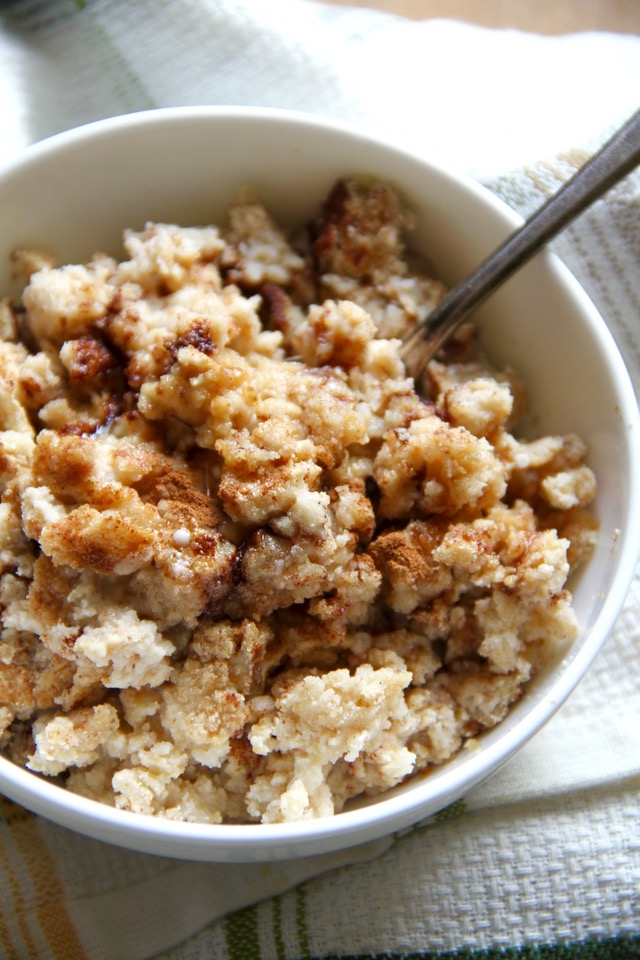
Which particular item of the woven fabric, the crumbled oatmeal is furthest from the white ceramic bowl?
the woven fabric

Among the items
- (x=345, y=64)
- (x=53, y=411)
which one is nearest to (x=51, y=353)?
(x=53, y=411)

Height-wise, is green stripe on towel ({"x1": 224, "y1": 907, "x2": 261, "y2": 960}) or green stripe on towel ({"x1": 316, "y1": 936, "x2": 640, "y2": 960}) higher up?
green stripe on towel ({"x1": 224, "y1": 907, "x2": 261, "y2": 960})

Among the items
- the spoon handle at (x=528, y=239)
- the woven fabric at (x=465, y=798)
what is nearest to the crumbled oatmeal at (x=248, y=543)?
the spoon handle at (x=528, y=239)

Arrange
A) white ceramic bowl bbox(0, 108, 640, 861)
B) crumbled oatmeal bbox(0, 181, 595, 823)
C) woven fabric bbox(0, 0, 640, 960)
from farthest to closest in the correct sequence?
woven fabric bbox(0, 0, 640, 960) < white ceramic bowl bbox(0, 108, 640, 861) < crumbled oatmeal bbox(0, 181, 595, 823)

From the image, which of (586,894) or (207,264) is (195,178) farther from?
(586,894)

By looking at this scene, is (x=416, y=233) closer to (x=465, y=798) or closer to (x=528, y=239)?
(x=528, y=239)

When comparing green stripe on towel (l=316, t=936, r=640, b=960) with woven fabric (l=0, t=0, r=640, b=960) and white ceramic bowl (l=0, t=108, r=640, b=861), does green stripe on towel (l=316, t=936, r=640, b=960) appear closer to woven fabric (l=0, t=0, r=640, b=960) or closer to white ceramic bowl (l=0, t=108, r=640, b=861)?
woven fabric (l=0, t=0, r=640, b=960)
